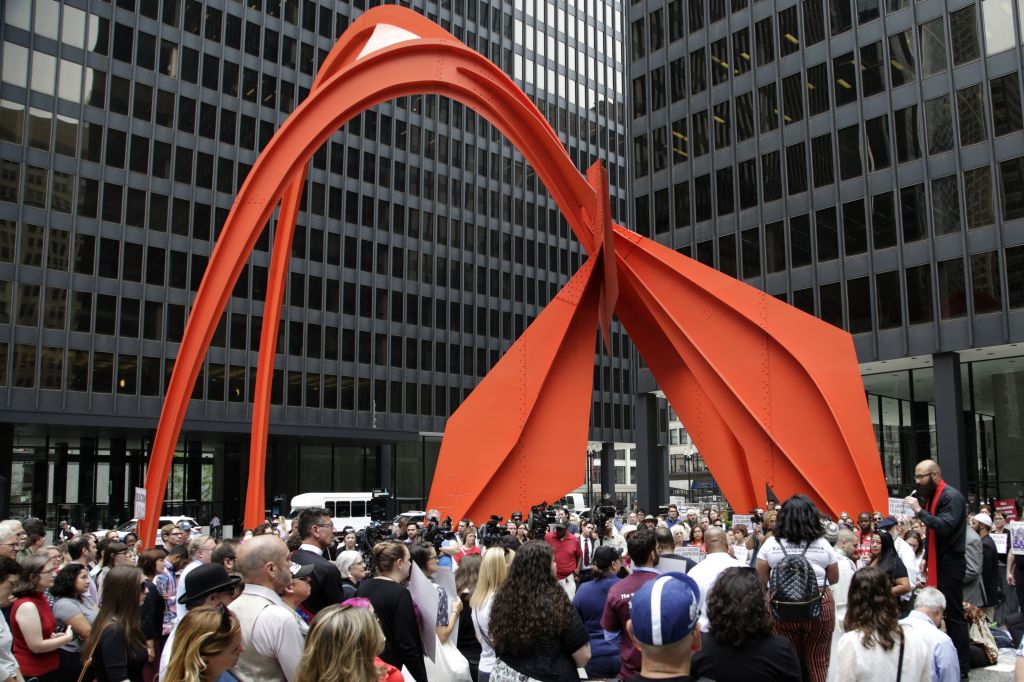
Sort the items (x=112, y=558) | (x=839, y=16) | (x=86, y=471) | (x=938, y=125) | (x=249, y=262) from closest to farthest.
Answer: (x=112, y=558)
(x=938, y=125)
(x=839, y=16)
(x=86, y=471)
(x=249, y=262)

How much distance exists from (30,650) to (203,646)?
123 inches

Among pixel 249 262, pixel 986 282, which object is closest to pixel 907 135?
pixel 986 282

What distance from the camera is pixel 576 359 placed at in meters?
18.8

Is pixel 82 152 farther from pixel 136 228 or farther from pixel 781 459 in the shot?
pixel 781 459

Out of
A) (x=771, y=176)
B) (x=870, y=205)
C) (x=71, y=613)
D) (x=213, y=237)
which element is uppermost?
(x=213, y=237)

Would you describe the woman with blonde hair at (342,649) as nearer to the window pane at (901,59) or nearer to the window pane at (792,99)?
the window pane at (901,59)

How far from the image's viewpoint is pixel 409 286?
57.8 m

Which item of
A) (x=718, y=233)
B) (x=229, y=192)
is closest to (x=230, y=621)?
(x=718, y=233)

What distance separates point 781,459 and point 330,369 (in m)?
38.2

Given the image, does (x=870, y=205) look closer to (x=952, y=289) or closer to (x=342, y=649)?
(x=952, y=289)

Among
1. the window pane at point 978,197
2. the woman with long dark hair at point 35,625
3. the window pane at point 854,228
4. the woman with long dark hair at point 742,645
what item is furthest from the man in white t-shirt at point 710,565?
the window pane at point 854,228

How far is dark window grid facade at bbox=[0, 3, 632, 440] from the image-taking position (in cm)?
4266

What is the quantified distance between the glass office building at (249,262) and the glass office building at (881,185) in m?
20.4

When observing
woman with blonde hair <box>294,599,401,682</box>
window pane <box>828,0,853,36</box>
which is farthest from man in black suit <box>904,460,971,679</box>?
window pane <box>828,0,853,36</box>
